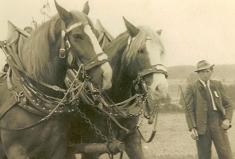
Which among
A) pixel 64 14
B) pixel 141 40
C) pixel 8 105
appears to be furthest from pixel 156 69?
pixel 8 105

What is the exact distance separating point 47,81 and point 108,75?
1.39 feet

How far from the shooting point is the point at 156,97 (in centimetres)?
240

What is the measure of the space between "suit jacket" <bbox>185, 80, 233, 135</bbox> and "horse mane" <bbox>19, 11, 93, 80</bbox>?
5.34 ft

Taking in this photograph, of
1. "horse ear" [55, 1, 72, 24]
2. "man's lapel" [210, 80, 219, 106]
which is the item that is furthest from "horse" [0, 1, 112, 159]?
"man's lapel" [210, 80, 219, 106]

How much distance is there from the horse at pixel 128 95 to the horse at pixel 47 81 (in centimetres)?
35

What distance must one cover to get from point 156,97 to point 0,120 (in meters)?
1.09

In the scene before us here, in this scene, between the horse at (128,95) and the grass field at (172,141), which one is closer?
the horse at (128,95)

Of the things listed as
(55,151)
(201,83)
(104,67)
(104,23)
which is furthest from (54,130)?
(201,83)

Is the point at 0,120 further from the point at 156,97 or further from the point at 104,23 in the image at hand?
the point at 104,23

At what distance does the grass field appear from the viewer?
159 inches

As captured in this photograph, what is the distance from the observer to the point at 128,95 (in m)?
2.72

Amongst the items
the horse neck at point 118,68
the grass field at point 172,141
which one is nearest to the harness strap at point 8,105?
the horse neck at point 118,68

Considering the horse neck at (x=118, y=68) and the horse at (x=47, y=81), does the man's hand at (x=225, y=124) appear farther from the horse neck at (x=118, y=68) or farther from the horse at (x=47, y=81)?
the horse at (x=47, y=81)

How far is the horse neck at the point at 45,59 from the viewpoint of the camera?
6.96 feet
